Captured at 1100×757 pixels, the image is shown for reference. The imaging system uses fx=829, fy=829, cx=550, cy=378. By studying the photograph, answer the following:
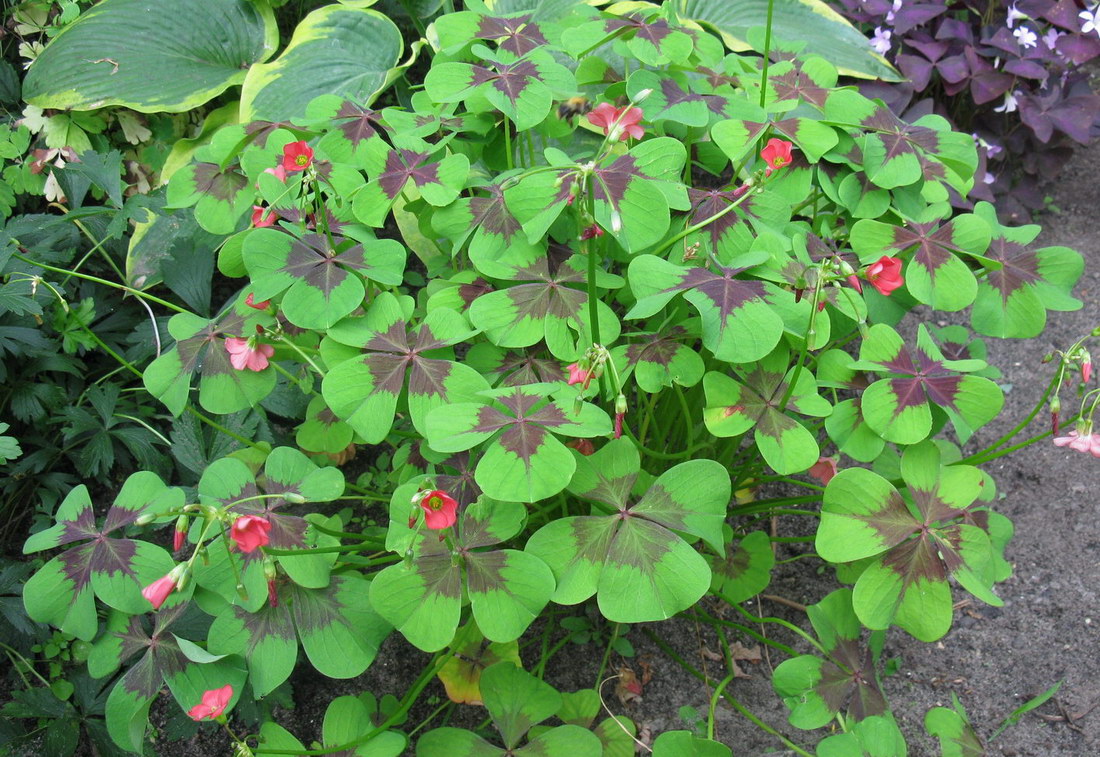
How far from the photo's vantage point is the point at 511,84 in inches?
58.0

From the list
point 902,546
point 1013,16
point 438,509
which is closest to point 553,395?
point 438,509

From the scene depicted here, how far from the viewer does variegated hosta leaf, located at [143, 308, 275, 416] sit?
1390 millimetres

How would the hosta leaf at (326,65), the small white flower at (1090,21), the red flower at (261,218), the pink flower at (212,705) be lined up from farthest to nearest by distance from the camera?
1. the small white flower at (1090,21)
2. the hosta leaf at (326,65)
3. the red flower at (261,218)
4. the pink flower at (212,705)

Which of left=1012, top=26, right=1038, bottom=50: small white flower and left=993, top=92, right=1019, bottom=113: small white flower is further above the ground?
left=1012, top=26, right=1038, bottom=50: small white flower

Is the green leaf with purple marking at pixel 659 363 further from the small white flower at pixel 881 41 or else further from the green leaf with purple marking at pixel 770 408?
the small white flower at pixel 881 41

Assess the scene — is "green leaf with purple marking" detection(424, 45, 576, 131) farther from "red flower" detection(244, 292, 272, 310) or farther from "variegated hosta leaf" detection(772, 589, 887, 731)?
"variegated hosta leaf" detection(772, 589, 887, 731)

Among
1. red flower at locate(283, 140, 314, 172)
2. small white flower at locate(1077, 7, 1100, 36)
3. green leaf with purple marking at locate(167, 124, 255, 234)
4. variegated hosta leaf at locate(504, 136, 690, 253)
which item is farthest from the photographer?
small white flower at locate(1077, 7, 1100, 36)

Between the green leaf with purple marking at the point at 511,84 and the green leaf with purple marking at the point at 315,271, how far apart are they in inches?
12.0

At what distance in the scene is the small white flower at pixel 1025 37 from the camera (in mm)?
2533

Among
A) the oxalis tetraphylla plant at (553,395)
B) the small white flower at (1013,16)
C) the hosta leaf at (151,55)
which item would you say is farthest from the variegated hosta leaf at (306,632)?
the small white flower at (1013,16)

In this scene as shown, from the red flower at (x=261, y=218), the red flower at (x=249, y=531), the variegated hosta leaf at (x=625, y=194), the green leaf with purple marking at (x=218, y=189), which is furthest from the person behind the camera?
the green leaf with purple marking at (x=218, y=189)

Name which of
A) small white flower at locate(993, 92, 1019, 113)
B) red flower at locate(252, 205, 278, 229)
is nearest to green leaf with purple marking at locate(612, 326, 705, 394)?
red flower at locate(252, 205, 278, 229)

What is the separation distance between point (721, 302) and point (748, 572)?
1.94ft

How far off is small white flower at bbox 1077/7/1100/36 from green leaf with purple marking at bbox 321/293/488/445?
91.8 inches
